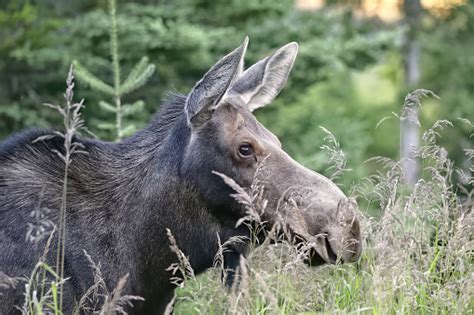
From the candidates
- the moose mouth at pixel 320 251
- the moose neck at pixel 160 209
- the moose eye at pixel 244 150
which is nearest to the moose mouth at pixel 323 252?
the moose mouth at pixel 320 251

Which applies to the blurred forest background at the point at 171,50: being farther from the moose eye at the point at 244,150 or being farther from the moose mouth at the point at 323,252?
the moose mouth at the point at 323,252

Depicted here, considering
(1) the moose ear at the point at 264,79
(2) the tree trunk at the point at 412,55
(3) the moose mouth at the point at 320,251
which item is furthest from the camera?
(2) the tree trunk at the point at 412,55

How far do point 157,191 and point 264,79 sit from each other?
106cm

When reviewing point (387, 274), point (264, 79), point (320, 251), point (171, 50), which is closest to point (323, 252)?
point (320, 251)

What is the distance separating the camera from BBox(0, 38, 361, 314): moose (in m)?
6.03

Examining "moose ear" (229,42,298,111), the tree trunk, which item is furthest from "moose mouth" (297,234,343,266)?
the tree trunk

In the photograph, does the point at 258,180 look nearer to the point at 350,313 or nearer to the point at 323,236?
the point at 323,236

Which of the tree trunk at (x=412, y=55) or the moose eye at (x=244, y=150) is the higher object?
the moose eye at (x=244, y=150)

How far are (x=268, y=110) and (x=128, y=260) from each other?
7.35 metres

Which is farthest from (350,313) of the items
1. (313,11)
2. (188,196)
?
(313,11)

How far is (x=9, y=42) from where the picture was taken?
11906 millimetres

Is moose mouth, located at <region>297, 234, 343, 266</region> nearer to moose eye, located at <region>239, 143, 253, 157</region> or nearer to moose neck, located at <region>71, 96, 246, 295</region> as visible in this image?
moose neck, located at <region>71, 96, 246, 295</region>

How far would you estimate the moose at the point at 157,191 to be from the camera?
19.8 ft

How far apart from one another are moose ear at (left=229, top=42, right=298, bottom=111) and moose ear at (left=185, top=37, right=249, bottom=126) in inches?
13.9
